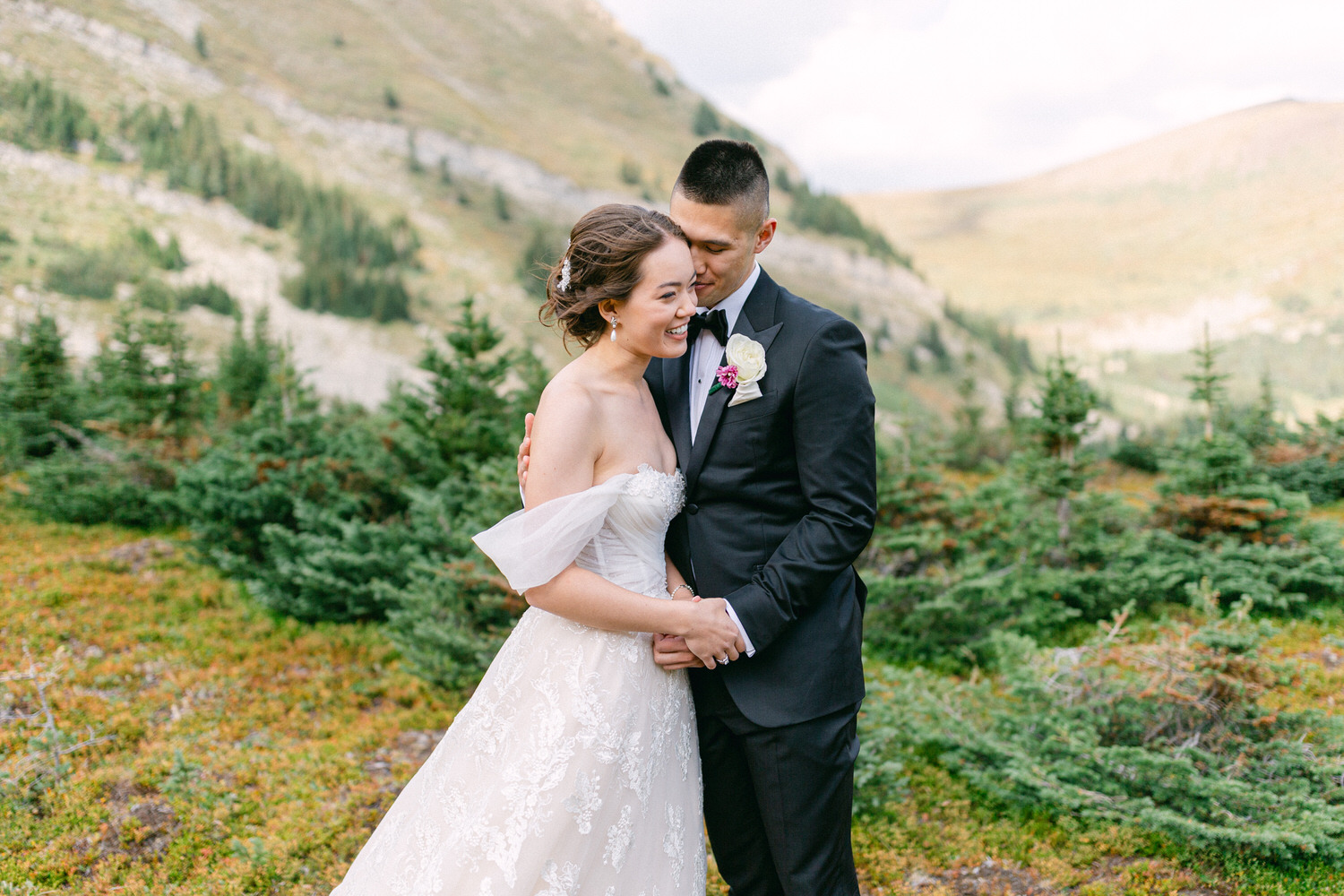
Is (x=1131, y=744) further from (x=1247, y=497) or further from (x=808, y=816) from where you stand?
(x=1247, y=497)

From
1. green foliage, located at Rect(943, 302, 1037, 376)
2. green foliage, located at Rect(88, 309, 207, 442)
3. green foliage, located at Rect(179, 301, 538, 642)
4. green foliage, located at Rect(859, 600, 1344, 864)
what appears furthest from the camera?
green foliage, located at Rect(943, 302, 1037, 376)

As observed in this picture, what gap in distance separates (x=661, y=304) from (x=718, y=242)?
315mm

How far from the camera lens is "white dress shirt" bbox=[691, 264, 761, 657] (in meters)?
2.61

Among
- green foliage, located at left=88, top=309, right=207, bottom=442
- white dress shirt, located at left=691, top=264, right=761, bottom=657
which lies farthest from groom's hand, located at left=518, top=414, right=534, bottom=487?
green foliage, located at left=88, top=309, right=207, bottom=442

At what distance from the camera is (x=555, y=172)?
6762 cm

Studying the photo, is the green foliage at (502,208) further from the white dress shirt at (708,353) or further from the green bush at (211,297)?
the white dress shirt at (708,353)

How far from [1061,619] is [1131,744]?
8.83 feet

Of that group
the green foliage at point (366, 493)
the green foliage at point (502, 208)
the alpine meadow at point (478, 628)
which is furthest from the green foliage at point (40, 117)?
the green foliage at point (366, 493)

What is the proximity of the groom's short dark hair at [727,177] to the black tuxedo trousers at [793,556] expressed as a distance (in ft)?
1.07

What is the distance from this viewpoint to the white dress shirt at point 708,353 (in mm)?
2605

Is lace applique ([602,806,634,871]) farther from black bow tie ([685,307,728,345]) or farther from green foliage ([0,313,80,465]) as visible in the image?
green foliage ([0,313,80,465])

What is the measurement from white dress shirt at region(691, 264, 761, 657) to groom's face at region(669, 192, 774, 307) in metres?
0.03

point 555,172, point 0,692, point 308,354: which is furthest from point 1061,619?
point 555,172

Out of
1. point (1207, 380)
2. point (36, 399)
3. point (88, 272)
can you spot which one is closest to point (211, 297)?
point (88, 272)
